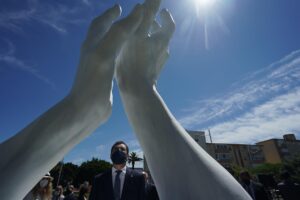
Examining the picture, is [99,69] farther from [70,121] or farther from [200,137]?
[200,137]

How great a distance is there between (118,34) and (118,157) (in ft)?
6.46

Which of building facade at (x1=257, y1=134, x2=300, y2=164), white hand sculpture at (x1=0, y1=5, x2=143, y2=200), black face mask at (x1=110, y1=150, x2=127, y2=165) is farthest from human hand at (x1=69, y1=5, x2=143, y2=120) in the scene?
building facade at (x1=257, y1=134, x2=300, y2=164)

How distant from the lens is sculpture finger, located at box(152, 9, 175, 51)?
83.9 inches

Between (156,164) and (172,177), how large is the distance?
0.17 m

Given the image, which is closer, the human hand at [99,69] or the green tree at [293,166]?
the human hand at [99,69]

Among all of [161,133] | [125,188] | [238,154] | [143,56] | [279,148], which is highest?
[279,148]

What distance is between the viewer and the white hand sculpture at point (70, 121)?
4.75 feet

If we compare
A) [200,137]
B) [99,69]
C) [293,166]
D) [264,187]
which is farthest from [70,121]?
[200,137]

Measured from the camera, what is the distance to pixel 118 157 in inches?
128

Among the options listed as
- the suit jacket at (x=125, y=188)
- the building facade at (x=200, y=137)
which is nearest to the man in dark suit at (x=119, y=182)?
the suit jacket at (x=125, y=188)

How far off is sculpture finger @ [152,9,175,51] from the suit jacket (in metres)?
1.98

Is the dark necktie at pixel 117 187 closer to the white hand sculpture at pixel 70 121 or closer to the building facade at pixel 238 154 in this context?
the white hand sculpture at pixel 70 121

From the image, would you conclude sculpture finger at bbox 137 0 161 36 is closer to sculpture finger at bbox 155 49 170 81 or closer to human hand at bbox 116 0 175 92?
human hand at bbox 116 0 175 92

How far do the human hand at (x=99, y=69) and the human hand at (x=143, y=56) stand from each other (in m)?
0.13
